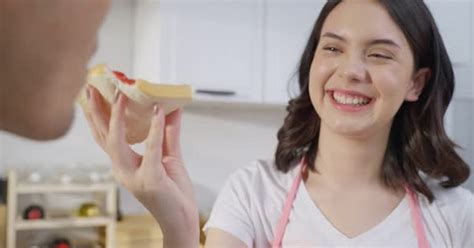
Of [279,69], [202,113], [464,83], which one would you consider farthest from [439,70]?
[202,113]

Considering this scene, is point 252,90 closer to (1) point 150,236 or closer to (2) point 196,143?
(2) point 196,143

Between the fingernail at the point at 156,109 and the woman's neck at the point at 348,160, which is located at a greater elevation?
the fingernail at the point at 156,109

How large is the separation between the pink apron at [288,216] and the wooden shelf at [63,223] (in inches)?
15.3

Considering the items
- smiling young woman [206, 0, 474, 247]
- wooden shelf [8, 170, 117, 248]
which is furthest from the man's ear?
wooden shelf [8, 170, 117, 248]

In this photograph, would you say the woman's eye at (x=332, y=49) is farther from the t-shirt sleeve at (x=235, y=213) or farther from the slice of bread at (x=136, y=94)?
the slice of bread at (x=136, y=94)

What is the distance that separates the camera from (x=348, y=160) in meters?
0.62

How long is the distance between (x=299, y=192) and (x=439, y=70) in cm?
21

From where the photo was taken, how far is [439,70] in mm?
618

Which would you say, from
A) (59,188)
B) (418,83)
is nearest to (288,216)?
(418,83)

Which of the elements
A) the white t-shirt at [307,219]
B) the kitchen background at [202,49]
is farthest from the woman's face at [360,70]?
the kitchen background at [202,49]

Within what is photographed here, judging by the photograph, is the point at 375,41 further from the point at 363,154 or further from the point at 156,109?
the point at 156,109

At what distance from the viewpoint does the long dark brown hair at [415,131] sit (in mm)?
615

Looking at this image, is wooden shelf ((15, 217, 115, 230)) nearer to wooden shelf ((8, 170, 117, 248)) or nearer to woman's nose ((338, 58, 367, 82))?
wooden shelf ((8, 170, 117, 248))

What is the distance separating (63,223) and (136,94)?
27.4 inches
